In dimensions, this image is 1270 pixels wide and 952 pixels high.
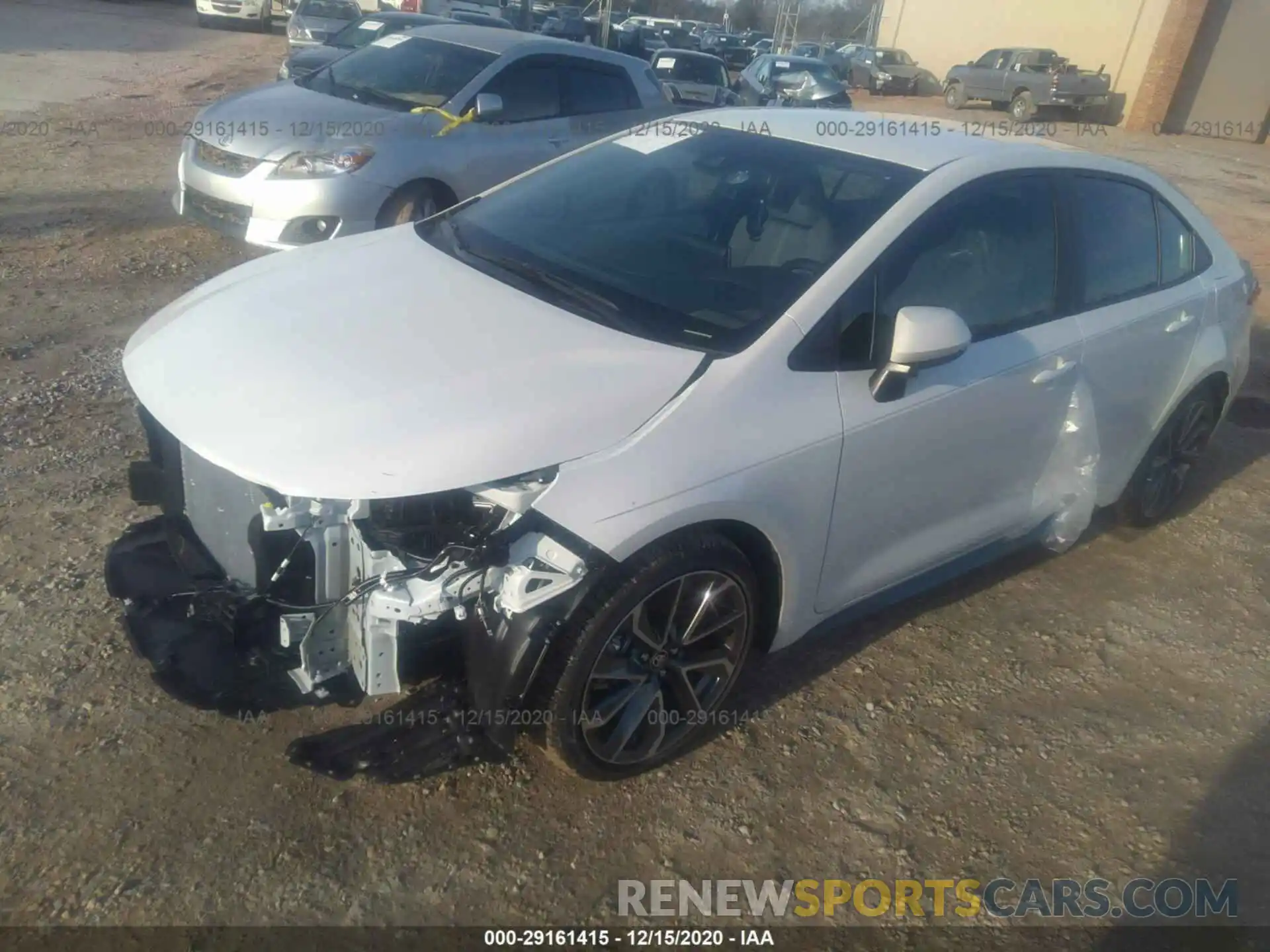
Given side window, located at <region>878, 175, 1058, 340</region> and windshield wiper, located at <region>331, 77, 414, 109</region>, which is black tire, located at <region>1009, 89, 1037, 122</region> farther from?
side window, located at <region>878, 175, 1058, 340</region>

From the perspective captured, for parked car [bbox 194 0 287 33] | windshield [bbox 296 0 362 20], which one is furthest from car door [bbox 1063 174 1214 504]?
parked car [bbox 194 0 287 33]

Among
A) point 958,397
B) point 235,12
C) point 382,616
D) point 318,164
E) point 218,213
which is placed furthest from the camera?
point 235,12

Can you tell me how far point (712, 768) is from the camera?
9.98 feet

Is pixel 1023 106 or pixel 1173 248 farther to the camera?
pixel 1023 106

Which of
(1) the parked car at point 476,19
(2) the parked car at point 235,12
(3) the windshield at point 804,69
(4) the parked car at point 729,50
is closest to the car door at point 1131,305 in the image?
(1) the parked car at point 476,19

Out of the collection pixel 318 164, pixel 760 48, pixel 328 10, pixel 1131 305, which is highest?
pixel 1131 305

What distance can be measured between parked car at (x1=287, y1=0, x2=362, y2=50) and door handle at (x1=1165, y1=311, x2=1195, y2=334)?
59.1 feet

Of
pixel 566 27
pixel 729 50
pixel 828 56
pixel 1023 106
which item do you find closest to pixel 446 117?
pixel 566 27

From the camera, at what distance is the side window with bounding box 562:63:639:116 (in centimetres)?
805

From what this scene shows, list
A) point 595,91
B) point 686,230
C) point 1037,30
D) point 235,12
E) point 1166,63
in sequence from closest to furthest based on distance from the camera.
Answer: point 686,230, point 595,91, point 1166,63, point 235,12, point 1037,30

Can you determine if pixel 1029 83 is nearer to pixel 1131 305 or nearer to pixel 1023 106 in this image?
pixel 1023 106

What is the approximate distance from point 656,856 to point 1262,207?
54.9ft

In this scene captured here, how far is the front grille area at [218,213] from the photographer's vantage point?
21.1 ft

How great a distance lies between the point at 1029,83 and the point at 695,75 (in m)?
14.1
